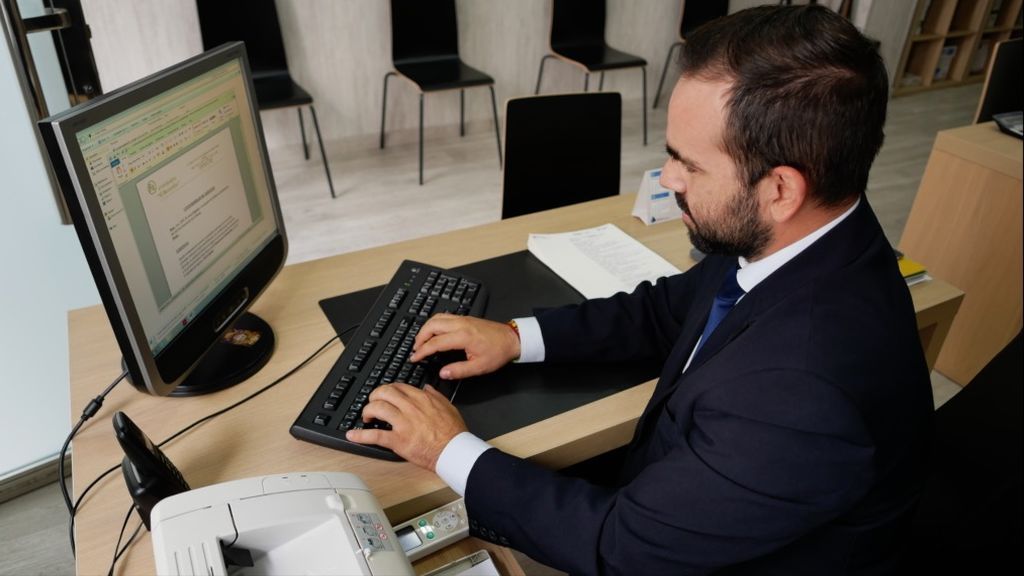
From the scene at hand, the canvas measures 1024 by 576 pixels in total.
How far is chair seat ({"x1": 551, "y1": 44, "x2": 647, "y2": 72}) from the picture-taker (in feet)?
12.1

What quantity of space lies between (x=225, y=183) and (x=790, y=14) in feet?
2.65

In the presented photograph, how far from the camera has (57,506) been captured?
175 cm

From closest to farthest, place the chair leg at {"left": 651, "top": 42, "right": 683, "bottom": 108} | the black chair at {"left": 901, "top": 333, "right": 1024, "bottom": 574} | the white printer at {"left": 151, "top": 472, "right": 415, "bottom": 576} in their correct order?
the white printer at {"left": 151, "top": 472, "right": 415, "bottom": 576} < the black chair at {"left": 901, "top": 333, "right": 1024, "bottom": 574} < the chair leg at {"left": 651, "top": 42, "right": 683, "bottom": 108}

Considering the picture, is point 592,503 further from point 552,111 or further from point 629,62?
point 629,62

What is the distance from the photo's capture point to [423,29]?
11.7 ft

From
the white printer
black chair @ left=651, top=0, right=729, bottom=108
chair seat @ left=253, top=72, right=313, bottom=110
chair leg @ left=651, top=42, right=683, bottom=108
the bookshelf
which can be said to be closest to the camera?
the white printer

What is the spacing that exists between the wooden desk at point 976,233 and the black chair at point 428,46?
2.01m

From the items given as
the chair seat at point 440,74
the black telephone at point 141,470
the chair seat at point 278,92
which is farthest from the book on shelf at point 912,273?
the chair seat at point 278,92

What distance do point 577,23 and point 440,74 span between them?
3.36ft

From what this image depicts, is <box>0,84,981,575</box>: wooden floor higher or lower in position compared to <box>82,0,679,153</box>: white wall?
lower

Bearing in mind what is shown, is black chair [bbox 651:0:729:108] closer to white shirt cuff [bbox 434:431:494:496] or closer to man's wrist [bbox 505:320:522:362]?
man's wrist [bbox 505:320:522:362]

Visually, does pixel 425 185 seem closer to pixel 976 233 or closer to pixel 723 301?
pixel 976 233

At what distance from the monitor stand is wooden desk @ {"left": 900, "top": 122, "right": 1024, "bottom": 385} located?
6.97 feet

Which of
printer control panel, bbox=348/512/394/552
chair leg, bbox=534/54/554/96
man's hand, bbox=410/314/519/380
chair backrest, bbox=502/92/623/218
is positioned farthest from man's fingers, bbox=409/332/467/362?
chair leg, bbox=534/54/554/96
